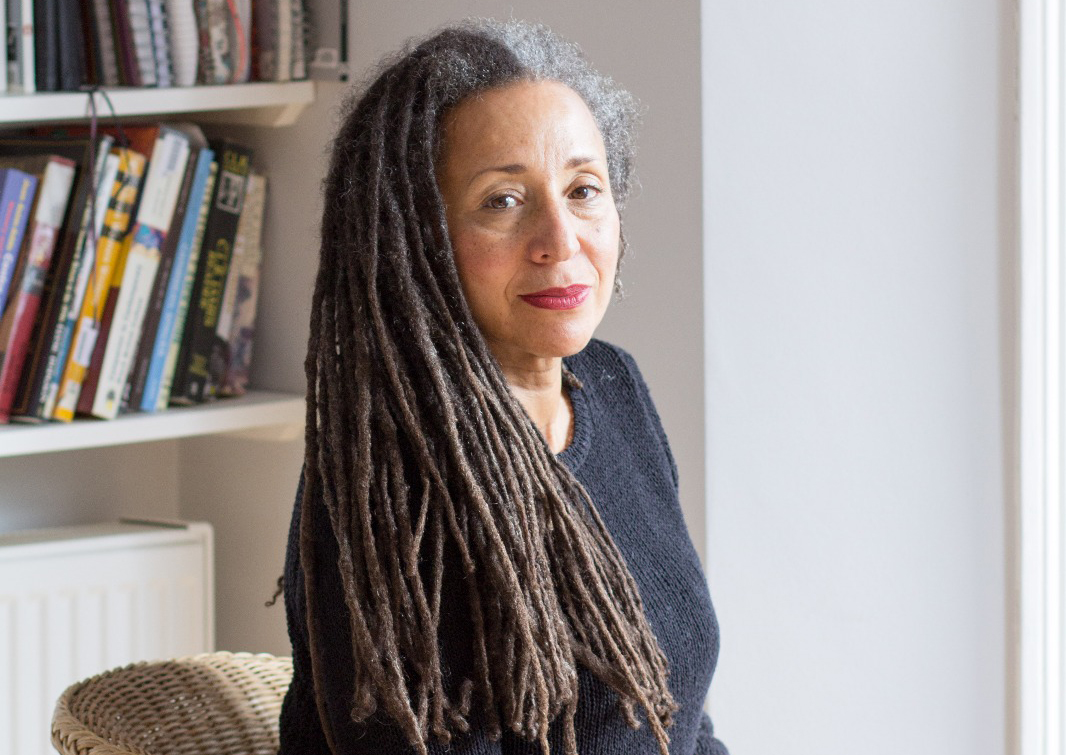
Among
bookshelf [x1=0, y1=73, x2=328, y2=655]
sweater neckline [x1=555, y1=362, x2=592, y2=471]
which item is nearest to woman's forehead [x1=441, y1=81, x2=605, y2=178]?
sweater neckline [x1=555, y1=362, x2=592, y2=471]

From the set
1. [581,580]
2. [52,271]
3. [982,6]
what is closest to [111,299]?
[52,271]

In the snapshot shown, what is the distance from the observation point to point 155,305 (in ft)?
5.10

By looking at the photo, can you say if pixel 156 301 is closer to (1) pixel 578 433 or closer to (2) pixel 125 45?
(2) pixel 125 45

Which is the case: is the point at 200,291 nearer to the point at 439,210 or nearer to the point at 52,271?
the point at 52,271

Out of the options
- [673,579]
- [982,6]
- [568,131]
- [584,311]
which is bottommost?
[673,579]

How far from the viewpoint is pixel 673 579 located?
3.33 ft

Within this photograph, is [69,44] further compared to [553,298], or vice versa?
[69,44]

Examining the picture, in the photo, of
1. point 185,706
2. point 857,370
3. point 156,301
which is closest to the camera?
point 185,706

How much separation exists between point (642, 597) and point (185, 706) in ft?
1.35

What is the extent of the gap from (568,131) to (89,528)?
3.47 feet

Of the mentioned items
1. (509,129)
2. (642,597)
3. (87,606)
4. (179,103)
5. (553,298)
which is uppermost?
(179,103)

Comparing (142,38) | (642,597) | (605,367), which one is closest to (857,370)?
(605,367)

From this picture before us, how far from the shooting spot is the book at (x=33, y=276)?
1.46m

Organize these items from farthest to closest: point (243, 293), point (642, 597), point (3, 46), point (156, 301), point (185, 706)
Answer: point (243, 293), point (156, 301), point (3, 46), point (185, 706), point (642, 597)
